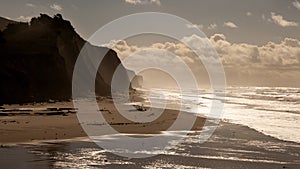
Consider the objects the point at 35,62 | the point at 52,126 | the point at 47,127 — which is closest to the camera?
the point at 47,127

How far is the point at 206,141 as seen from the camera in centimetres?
2411

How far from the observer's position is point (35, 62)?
53812 millimetres

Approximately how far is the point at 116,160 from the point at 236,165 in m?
5.54

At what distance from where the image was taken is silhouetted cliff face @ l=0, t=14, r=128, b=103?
48.4 meters

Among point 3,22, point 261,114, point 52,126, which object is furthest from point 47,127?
point 3,22

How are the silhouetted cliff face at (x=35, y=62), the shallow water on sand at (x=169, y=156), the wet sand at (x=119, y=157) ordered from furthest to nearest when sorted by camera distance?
the silhouetted cliff face at (x=35, y=62), the wet sand at (x=119, y=157), the shallow water on sand at (x=169, y=156)

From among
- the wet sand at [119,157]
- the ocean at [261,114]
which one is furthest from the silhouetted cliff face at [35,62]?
the wet sand at [119,157]

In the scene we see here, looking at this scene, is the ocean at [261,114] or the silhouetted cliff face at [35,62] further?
the silhouetted cliff face at [35,62]

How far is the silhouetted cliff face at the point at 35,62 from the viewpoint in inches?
1905

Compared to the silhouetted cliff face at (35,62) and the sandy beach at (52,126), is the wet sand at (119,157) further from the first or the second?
the silhouetted cliff face at (35,62)

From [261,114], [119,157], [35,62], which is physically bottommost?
[119,157]

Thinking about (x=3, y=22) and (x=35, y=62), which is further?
(x=3, y=22)

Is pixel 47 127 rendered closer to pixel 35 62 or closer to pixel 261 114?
pixel 35 62

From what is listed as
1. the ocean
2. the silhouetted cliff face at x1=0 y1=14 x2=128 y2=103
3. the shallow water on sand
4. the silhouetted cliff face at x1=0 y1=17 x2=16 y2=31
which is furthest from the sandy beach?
the silhouetted cliff face at x1=0 y1=17 x2=16 y2=31
